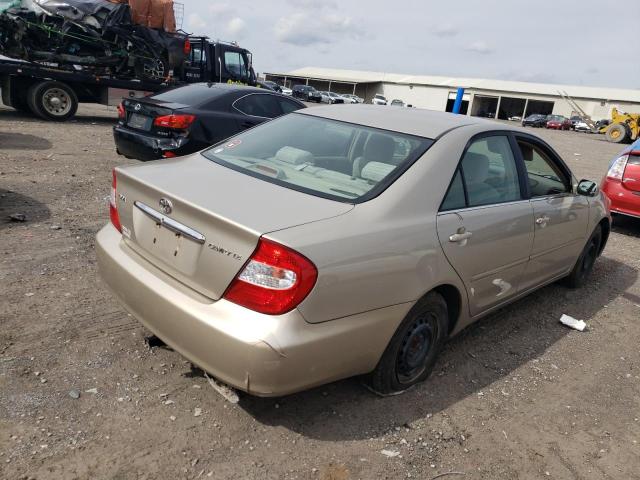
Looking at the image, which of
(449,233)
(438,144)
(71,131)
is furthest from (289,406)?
(71,131)

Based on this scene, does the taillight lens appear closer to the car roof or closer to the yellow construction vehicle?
the car roof

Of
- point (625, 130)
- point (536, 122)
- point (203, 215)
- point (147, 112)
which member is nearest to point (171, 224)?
point (203, 215)

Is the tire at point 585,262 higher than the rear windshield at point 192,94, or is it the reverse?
the rear windshield at point 192,94

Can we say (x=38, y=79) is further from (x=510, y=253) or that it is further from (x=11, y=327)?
(x=510, y=253)

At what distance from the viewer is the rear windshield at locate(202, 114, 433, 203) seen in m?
2.86

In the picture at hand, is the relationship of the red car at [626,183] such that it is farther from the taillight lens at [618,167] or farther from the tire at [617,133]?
the tire at [617,133]

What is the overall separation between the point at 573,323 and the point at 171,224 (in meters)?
3.39

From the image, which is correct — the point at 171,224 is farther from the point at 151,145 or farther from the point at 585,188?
the point at 151,145

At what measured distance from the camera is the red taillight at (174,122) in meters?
6.86

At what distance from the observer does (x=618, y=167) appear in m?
7.18

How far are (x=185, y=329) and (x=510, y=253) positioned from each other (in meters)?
2.21

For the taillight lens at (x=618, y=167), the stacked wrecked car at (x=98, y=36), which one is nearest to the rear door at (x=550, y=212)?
the taillight lens at (x=618, y=167)

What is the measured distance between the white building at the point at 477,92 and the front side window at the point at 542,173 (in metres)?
54.1

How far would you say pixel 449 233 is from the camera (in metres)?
2.94
